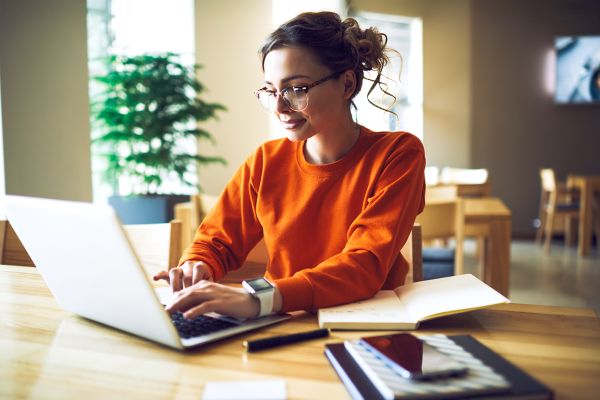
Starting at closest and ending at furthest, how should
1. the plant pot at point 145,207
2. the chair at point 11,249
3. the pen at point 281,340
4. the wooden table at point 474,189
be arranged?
the pen at point 281,340
the chair at point 11,249
the plant pot at point 145,207
the wooden table at point 474,189

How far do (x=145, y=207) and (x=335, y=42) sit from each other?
252 cm

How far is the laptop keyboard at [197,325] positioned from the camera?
80cm

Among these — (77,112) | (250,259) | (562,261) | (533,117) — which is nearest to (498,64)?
(533,117)

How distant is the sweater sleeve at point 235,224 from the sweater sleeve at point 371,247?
1.00 ft

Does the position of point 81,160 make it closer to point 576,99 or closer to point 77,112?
point 77,112

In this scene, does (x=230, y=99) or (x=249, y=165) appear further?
(x=230, y=99)

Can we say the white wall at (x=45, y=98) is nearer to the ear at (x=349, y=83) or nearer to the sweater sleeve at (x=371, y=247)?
the ear at (x=349, y=83)

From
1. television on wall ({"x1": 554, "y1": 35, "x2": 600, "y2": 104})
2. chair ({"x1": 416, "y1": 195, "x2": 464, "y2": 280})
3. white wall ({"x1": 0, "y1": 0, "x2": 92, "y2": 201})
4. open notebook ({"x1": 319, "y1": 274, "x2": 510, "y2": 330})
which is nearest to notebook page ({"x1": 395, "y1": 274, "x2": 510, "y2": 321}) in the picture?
open notebook ({"x1": 319, "y1": 274, "x2": 510, "y2": 330})

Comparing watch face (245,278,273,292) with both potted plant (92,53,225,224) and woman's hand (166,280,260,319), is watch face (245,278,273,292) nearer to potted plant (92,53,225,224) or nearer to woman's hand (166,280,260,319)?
woman's hand (166,280,260,319)

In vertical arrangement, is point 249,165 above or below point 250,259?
above

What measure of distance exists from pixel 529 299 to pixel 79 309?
3.46m

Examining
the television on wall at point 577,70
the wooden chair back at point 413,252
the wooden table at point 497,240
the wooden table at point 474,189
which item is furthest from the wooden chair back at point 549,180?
the wooden chair back at point 413,252

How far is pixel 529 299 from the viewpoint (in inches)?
148

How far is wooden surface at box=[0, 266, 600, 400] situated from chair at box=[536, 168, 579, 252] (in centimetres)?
508
